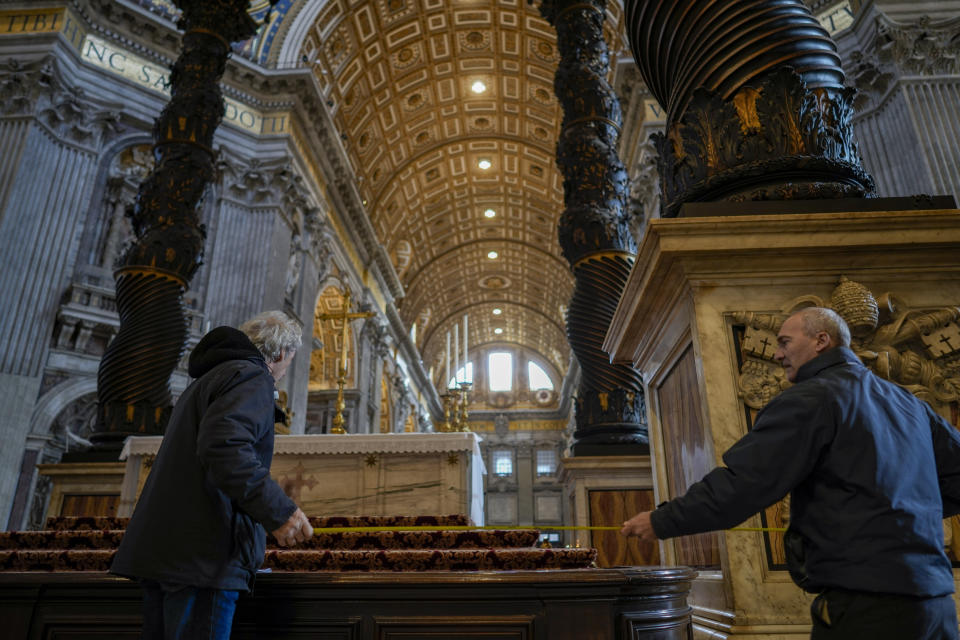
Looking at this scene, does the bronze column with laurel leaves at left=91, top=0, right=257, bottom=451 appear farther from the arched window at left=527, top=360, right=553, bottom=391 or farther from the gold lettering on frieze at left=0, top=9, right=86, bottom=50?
the arched window at left=527, top=360, right=553, bottom=391

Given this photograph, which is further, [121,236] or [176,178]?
[121,236]

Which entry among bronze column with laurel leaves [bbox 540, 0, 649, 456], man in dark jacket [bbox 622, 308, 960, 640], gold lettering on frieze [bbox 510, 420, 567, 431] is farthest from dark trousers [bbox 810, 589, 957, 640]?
gold lettering on frieze [bbox 510, 420, 567, 431]

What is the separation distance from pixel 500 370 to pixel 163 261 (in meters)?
32.9

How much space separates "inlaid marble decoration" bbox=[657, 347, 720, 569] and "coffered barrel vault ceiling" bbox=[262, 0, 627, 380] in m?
12.3

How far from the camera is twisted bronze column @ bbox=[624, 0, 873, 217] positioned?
2115 millimetres

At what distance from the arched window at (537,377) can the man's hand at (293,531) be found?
35.8 metres

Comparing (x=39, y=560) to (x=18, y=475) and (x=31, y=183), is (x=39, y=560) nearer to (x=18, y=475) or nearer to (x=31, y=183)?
(x=18, y=475)

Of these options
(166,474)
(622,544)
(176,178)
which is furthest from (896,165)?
(166,474)

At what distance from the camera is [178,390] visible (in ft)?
33.1

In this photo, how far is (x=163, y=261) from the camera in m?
5.24

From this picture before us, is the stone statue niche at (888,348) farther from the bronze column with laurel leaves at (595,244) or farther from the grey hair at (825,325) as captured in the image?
the bronze column with laurel leaves at (595,244)

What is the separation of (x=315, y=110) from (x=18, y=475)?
901 cm

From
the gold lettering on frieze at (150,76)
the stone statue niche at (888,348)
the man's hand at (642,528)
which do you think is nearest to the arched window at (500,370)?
the gold lettering on frieze at (150,76)

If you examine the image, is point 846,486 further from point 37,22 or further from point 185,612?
point 37,22
